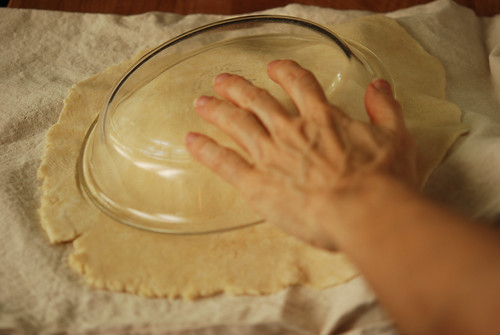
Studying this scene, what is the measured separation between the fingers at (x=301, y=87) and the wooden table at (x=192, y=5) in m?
0.53

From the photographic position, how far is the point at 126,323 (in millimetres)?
641

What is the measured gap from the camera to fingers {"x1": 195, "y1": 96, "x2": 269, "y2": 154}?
0.65 metres

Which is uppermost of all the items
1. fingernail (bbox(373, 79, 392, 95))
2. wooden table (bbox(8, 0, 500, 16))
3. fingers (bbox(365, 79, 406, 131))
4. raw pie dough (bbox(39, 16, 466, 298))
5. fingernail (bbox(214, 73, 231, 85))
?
fingernail (bbox(373, 79, 392, 95))

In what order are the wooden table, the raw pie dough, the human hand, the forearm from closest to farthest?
the forearm < the human hand < the raw pie dough < the wooden table

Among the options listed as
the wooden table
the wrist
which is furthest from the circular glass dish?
the wooden table

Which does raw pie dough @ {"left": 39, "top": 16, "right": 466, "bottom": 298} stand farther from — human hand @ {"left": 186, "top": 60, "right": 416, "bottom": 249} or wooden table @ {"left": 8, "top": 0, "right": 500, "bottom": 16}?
wooden table @ {"left": 8, "top": 0, "right": 500, "bottom": 16}

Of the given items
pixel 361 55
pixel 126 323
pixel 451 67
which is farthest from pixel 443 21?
pixel 126 323

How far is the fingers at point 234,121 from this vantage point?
65cm

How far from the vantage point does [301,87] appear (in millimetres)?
685

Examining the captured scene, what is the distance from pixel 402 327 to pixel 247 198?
22cm

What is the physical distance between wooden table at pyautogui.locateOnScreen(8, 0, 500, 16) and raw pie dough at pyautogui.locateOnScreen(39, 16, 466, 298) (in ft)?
1.27

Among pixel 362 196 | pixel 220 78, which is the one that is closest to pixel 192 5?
pixel 220 78

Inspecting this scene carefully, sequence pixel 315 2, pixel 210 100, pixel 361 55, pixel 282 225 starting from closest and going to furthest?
pixel 282 225 → pixel 210 100 → pixel 361 55 → pixel 315 2

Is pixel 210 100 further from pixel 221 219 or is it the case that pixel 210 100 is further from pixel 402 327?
pixel 402 327
